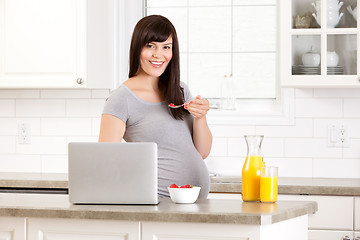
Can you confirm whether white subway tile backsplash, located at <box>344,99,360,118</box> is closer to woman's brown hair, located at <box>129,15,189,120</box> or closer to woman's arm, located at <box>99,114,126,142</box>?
woman's brown hair, located at <box>129,15,189,120</box>

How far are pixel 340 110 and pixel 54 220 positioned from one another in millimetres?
2338

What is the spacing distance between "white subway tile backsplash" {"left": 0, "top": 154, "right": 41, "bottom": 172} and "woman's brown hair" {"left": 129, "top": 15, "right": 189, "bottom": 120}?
5.85ft

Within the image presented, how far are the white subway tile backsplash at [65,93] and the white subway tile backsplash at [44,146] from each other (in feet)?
0.95

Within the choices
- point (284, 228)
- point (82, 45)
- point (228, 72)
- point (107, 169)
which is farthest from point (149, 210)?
point (228, 72)

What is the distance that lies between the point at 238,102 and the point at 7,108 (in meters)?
1.61

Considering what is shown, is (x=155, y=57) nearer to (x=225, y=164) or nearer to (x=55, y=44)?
(x=55, y=44)

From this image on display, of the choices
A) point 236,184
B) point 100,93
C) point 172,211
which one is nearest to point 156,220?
point 172,211

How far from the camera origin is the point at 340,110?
13.1 feet

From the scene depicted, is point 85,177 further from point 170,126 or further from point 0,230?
point 170,126

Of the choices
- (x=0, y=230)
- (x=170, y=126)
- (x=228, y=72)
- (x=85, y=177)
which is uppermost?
(x=228, y=72)

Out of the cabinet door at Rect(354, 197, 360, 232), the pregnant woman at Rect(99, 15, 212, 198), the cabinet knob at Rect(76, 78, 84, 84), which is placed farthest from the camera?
the cabinet knob at Rect(76, 78, 84, 84)

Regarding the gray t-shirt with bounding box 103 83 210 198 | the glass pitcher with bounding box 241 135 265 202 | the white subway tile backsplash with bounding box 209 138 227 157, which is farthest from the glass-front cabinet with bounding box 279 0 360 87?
the glass pitcher with bounding box 241 135 265 202

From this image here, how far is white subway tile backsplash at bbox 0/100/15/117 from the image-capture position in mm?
4414

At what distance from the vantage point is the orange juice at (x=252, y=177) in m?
2.41
